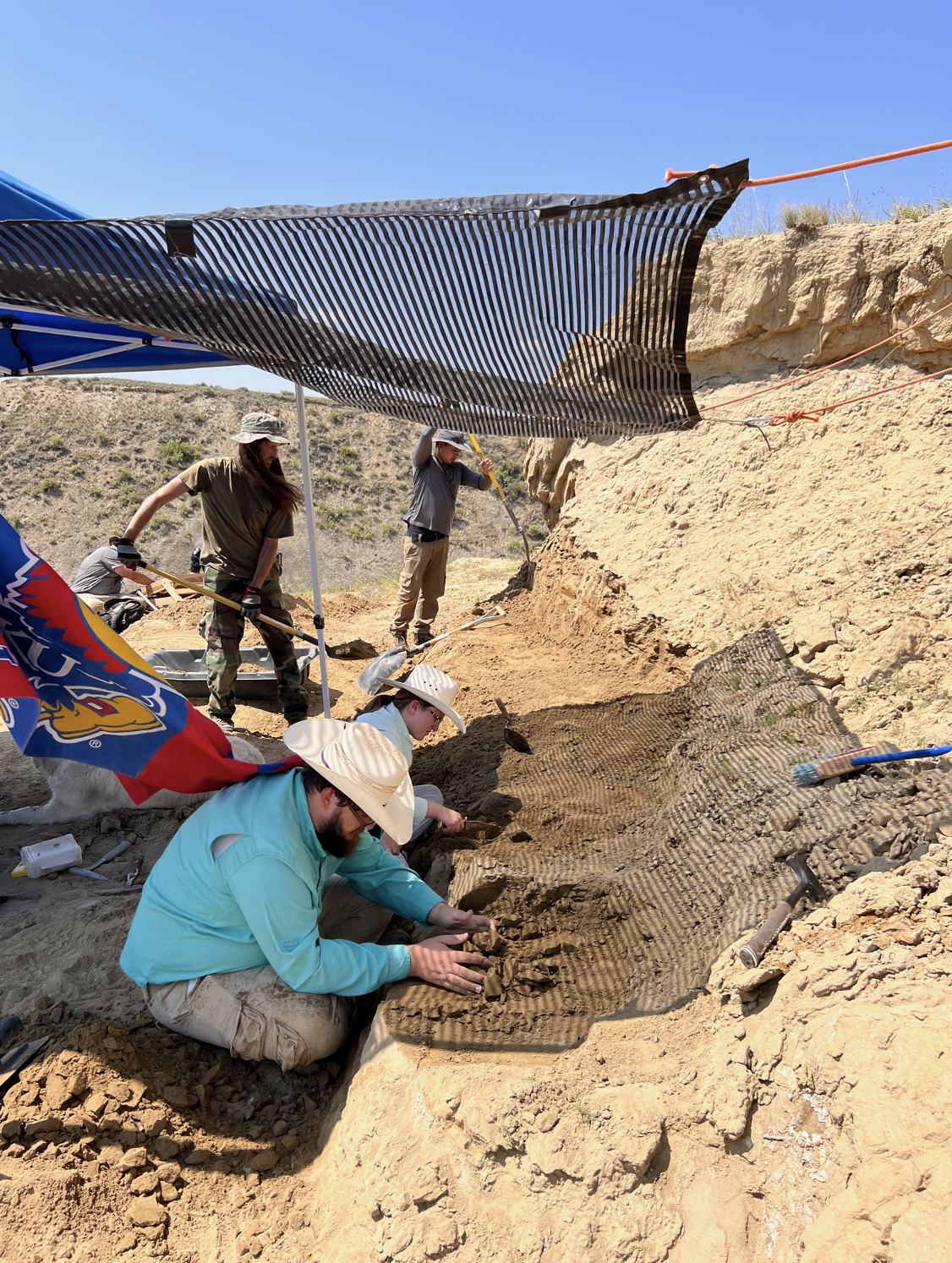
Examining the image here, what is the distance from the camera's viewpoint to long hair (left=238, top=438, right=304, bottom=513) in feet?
15.9

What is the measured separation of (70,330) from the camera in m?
4.10

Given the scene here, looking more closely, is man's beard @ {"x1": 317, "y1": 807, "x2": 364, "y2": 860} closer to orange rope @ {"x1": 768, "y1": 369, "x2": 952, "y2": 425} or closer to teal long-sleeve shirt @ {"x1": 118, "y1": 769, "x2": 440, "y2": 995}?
teal long-sleeve shirt @ {"x1": 118, "y1": 769, "x2": 440, "y2": 995}

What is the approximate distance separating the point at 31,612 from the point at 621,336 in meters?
2.74

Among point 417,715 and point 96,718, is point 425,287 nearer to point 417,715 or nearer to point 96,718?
point 417,715

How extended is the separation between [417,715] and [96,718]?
4.28 ft

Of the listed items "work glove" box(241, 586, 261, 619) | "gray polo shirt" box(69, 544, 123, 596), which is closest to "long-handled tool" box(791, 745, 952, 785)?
"work glove" box(241, 586, 261, 619)

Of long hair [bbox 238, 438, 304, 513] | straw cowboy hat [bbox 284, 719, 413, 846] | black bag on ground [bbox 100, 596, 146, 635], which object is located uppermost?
long hair [bbox 238, 438, 304, 513]

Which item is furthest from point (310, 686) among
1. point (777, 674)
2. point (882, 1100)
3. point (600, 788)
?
point (882, 1100)

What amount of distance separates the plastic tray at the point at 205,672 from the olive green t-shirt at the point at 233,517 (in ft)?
3.54

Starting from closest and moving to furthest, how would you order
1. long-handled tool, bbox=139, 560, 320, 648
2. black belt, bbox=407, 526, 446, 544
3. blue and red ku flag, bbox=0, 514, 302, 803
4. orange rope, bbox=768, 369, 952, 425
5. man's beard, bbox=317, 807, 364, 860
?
1. man's beard, bbox=317, 807, 364, 860
2. blue and red ku flag, bbox=0, 514, 302, 803
3. long-handled tool, bbox=139, 560, 320, 648
4. orange rope, bbox=768, 369, 952, 425
5. black belt, bbox=407, 526, 446, 544

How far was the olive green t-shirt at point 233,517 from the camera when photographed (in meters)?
4.92

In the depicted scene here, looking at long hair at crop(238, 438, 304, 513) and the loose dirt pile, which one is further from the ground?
long hair at crop(238, 438, 304, 513)

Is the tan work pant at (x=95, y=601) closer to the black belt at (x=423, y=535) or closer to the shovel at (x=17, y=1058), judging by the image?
the black belt at (x=423, y=535)

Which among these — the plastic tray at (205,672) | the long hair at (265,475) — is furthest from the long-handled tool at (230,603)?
the long hair at (265,475)
